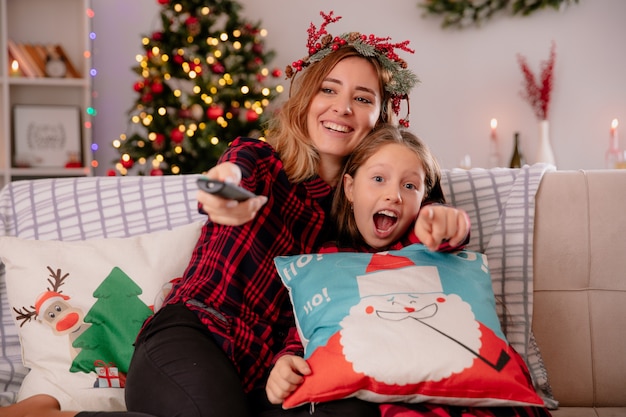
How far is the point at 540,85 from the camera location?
14.1 feet

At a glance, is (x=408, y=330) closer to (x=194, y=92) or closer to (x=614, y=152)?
(x=194, y=92)

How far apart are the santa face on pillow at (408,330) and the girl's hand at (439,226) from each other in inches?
2.7

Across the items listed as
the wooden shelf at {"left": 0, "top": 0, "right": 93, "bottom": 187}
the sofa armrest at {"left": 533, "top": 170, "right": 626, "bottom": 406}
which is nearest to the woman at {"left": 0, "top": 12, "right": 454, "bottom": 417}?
the sofa armrest at {"left": 533, "top": 170, "right": 626, "bottom": 406}

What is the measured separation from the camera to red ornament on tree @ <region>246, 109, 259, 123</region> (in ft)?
12.2

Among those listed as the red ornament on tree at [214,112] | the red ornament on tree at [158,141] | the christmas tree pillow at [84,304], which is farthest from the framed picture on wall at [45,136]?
the christmas tree pillow at [84,304]

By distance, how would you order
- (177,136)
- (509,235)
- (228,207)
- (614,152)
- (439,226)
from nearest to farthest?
(228,207), (439,226), (509,235), (177,136), (614,152)

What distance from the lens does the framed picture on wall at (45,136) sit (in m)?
3.97

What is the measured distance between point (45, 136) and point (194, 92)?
3.37 ft

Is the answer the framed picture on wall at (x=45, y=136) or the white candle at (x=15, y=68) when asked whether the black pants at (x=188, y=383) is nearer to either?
the framed picture on wall at (x=45, y=136)

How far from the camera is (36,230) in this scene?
1.78 metres

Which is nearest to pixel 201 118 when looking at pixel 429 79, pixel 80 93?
pixel 80 93

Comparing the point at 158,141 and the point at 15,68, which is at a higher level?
the point at 15,68

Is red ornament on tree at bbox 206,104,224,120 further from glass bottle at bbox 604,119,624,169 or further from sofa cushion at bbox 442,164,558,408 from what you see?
glass bottle at bbox 604,119,624,169

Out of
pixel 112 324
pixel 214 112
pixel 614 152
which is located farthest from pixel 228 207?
pixel 614 152
